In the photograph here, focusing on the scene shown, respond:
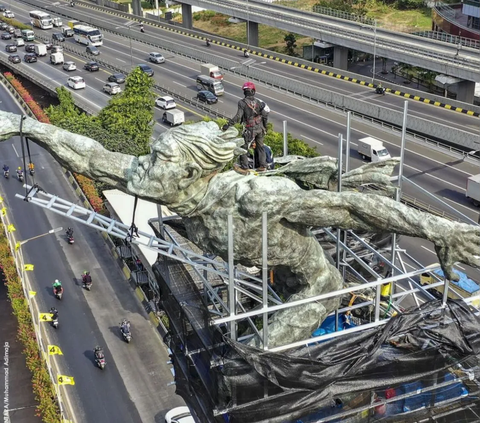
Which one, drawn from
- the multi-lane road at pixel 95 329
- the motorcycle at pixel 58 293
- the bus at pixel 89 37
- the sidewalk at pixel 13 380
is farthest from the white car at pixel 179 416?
the bus at pixel 89 37

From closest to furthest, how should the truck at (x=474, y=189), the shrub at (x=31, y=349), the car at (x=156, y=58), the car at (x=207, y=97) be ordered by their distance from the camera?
the shrub at (x=31, y=349), the truck at (x=474, y=189), the car at (x=207, y=97), the car at (x=156, y=58)

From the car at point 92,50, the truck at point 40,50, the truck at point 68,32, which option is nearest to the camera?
the truck at point 40,50

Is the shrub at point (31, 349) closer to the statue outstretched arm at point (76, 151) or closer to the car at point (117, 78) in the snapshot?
the statue outstretched arm at point (76, 151)

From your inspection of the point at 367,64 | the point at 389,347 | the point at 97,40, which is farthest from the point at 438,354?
the point at 97,40

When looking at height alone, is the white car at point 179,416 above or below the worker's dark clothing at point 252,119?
below

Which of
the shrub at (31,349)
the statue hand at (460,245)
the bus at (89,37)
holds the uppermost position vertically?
the statue hand at (460,245)

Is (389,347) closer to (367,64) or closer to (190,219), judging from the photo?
(190,219)

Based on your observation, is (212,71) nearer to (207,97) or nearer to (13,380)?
(207,97)
